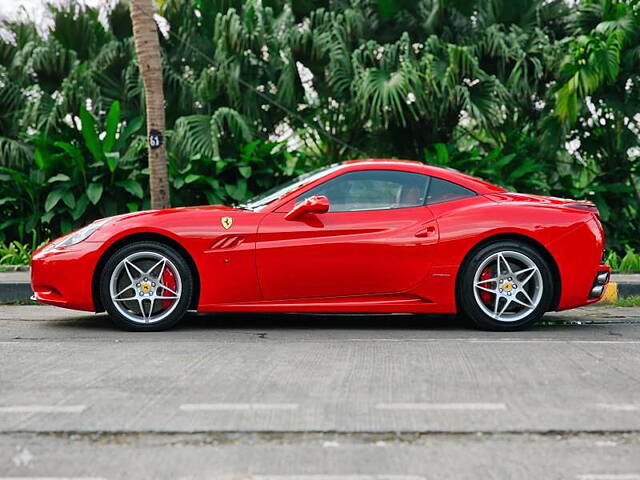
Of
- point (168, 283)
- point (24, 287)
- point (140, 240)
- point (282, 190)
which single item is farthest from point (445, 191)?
point (24, 287)

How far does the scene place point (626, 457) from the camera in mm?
3479

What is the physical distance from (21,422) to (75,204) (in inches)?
346

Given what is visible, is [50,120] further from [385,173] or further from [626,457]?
[626,457]

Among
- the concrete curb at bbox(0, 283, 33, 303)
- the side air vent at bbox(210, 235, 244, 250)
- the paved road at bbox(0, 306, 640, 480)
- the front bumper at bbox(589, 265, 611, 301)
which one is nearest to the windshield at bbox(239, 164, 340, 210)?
the side air vent at bbox(210, 235, 244, 250)

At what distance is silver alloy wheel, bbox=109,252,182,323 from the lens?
678cm

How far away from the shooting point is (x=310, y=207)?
6.70 meters

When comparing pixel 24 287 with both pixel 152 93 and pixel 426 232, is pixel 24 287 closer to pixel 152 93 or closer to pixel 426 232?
pixel 152 93

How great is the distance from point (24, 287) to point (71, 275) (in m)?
2.63

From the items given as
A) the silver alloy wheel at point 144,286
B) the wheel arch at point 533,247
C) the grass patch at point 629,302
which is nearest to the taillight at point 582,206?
the wheel arch at point 533,247

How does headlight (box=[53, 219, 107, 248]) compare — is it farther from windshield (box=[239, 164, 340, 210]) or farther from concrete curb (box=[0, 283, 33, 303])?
concrete curb (box=[0, 283, 33, 303])

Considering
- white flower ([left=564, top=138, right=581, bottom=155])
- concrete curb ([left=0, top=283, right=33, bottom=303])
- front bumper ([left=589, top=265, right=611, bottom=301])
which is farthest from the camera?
white flower ([left=564, top=138, right=581, bottom=155])

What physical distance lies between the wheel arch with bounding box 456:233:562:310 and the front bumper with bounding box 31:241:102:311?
2661mm

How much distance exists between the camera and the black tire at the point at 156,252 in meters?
6.77

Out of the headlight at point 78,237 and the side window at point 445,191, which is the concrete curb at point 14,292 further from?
the side window at point 445,191
